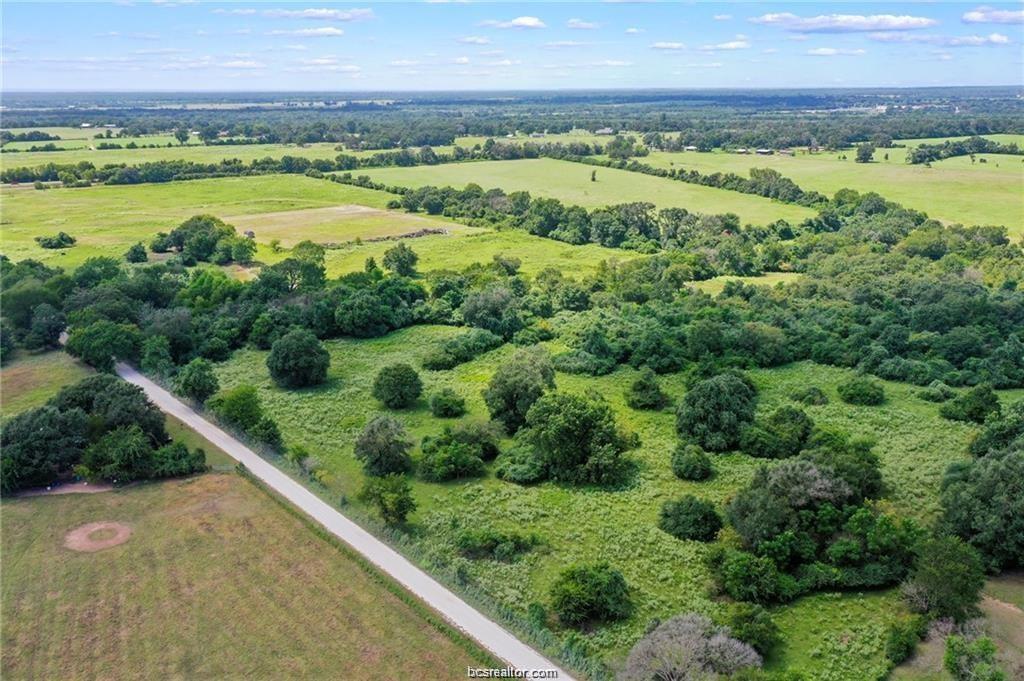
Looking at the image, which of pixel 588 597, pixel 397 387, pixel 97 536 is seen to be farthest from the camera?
pixel 397 387

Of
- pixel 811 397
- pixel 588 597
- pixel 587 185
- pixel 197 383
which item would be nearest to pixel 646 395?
pixel 811 397

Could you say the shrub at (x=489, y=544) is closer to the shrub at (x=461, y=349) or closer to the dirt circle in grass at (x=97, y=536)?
the dirt circle in grass at (x=97, y=536)

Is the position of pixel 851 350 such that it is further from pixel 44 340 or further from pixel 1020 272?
pixel 44 340

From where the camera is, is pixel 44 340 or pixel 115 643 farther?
pixel 44 340

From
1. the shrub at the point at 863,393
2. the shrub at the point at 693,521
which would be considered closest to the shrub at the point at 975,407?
the shrub at the point at 863,393

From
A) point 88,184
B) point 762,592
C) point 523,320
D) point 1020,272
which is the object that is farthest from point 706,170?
point 762,592

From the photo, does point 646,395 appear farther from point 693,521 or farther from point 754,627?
point 754,627

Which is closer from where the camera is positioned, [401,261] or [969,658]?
[969,658]
